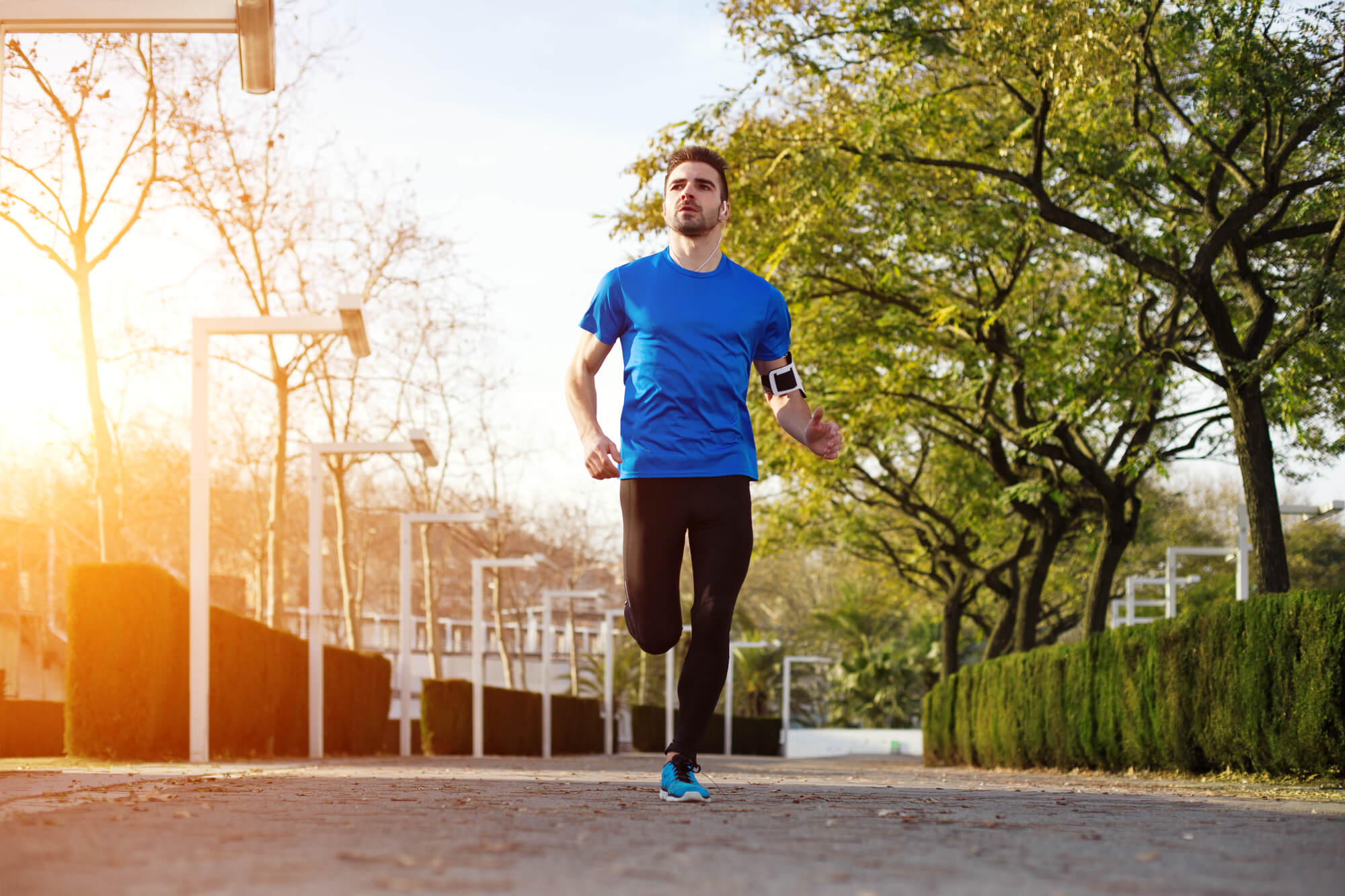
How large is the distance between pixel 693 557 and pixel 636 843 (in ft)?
6.54

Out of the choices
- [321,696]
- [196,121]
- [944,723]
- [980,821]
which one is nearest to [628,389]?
[980,821]

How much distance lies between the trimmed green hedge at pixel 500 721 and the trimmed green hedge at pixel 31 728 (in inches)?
217

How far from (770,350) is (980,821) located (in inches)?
83.3

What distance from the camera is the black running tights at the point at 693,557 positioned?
522 centimetres

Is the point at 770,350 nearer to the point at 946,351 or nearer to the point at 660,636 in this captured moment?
the point at 660,636

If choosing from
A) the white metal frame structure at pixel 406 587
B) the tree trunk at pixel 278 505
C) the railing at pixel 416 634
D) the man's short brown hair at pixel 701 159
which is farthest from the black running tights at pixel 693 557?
the railing at pixel 416 634

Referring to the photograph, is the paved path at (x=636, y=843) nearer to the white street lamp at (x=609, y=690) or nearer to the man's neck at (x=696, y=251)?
the man's neck at (x=696, y=251)

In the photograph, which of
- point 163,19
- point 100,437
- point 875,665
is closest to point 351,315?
point 100,437

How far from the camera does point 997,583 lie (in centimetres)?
2641

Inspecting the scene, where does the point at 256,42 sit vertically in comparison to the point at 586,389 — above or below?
above

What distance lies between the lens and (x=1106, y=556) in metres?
19.8

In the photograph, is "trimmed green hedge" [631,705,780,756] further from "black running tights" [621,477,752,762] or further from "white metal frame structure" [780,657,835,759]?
"black running tights" [621,477,752,762]

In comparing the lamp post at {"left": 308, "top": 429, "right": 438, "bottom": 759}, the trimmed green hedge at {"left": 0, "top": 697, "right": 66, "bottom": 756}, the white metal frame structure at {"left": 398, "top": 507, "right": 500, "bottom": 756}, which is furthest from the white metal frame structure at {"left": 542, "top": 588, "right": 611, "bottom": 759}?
the trimmed green hedge at {"left": 0, "top": 697, "right": 66, "bottom": 756}

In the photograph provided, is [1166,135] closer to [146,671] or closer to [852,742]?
[146,671]
